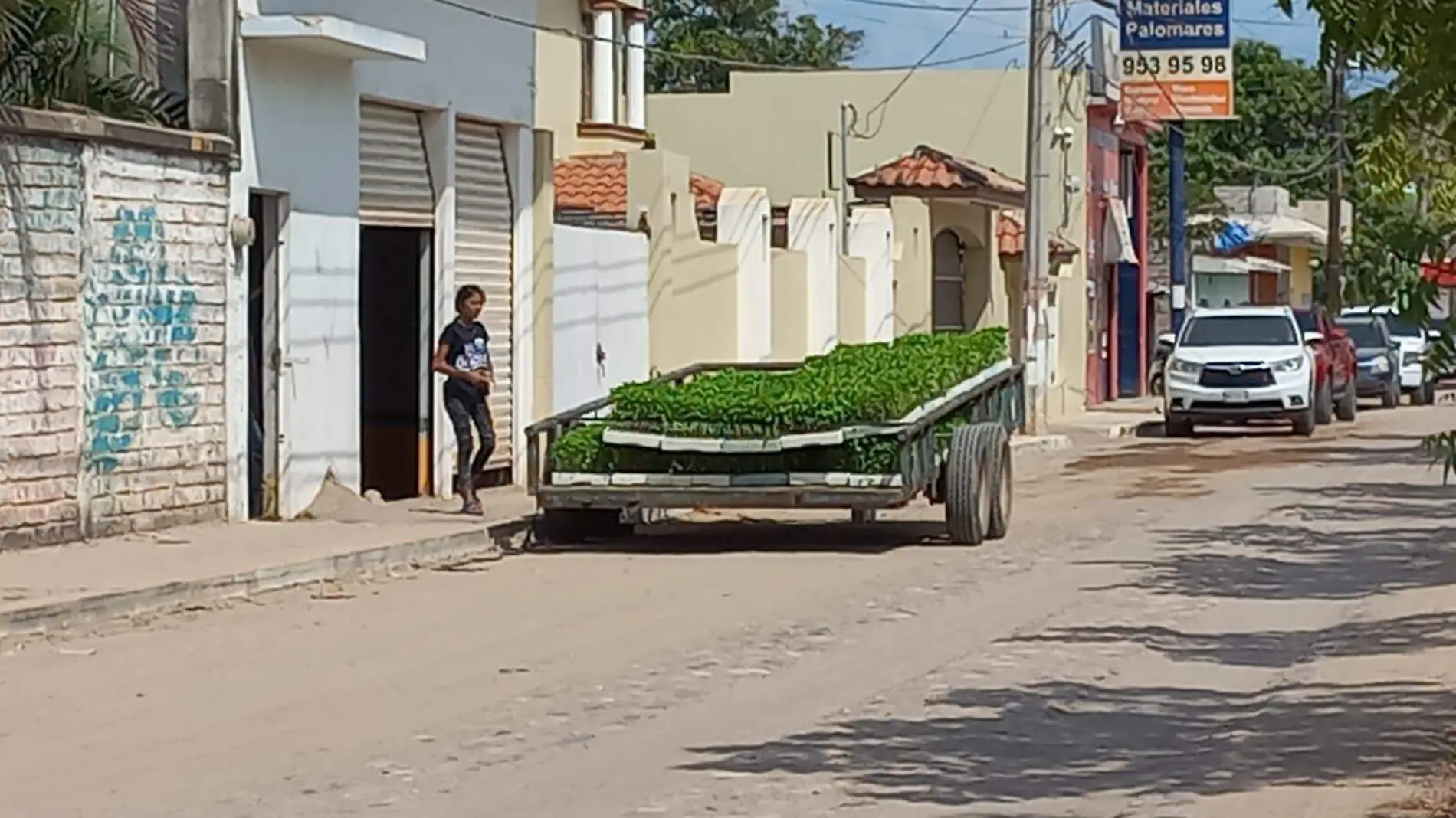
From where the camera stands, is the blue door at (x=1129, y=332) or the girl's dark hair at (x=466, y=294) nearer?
the girl's dark hair at (x=466, y=294)

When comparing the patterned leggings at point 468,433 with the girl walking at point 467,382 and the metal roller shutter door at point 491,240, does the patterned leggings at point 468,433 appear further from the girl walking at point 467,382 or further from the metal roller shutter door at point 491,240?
the metal roller shutter door at point 491,240

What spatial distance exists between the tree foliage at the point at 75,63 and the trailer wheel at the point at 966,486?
617 cm

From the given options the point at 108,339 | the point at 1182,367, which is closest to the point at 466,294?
the point at 108,339

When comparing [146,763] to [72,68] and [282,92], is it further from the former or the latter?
[282,92]

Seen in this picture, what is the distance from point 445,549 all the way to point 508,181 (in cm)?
631

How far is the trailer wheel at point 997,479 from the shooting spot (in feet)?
59.8

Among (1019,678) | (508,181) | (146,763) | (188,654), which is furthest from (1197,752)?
(508,181)

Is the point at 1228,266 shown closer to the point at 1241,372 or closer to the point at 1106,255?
the point at 1106,255

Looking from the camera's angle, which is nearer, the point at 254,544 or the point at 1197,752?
the point at 1197,752

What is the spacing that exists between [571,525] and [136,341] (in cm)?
355

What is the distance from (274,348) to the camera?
19.1m

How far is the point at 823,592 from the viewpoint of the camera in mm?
15414

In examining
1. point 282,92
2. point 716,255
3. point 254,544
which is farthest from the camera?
point 716,255

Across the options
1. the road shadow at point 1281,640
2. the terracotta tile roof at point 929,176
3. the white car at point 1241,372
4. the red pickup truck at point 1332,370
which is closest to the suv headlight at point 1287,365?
the white car at point 1241,372
